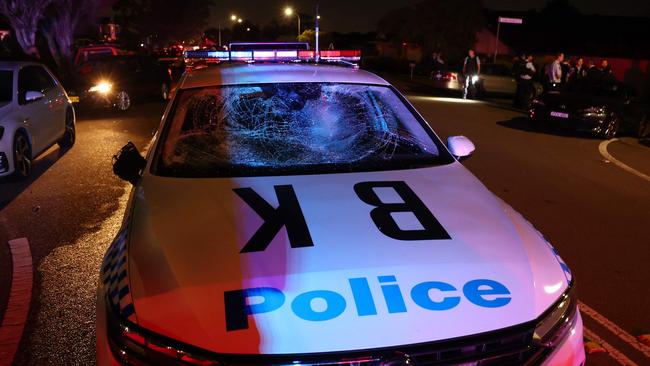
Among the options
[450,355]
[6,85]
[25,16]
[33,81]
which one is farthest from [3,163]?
[25,16]

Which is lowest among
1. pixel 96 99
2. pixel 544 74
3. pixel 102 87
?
pixel 96 99

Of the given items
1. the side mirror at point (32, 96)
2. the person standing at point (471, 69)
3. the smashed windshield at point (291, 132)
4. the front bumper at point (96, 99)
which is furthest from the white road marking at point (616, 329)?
the person standing at point (471, 69)

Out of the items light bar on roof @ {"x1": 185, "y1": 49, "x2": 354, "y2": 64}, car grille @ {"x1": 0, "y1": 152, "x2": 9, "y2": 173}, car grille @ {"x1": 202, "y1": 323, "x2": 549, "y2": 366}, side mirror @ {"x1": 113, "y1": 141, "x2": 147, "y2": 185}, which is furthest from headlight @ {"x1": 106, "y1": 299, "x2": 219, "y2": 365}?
car grille @ {"x1": 0, "y1": 152, "x2": 9, "y2": 173}

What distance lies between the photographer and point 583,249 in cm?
531

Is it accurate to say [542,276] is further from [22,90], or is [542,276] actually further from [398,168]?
[22,90]

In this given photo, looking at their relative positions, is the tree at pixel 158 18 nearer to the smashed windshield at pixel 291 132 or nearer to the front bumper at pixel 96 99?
the front bumper at pixel 96 99

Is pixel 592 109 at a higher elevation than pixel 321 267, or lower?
lower

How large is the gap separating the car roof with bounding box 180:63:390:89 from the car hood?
117cm

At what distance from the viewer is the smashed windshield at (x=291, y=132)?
3273 mm

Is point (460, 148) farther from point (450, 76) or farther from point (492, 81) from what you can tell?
point (450, 76)

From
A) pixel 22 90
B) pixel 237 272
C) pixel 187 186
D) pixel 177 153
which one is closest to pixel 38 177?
pixel 22 90

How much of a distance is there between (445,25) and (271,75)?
3431 centimetres

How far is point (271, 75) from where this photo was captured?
3879 millimetres

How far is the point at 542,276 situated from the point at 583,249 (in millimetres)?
3389
